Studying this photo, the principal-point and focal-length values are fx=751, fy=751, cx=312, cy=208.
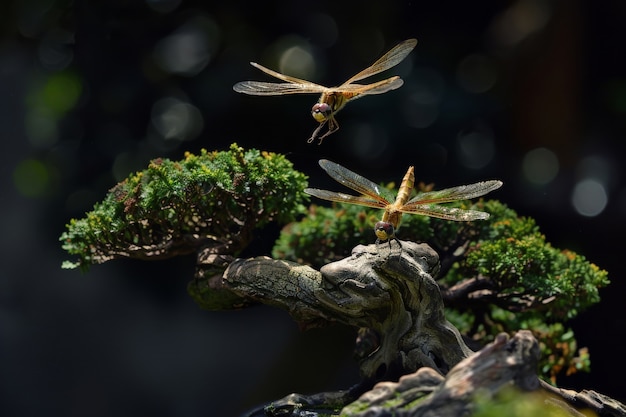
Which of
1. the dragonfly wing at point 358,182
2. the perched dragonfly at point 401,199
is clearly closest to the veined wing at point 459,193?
the perched dragonfly at point 401,199

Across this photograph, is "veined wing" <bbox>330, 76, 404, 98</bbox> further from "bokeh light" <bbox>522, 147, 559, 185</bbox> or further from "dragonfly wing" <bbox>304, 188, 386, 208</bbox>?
"bokeh light" <bbox>522, 147, 559, 185</bbox>

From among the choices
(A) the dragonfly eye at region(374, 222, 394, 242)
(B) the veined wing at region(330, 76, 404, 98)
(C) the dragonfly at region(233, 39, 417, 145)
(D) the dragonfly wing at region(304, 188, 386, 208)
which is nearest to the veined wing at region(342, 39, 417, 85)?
(C) the dragonfly at region(233, 39, 417, 145)

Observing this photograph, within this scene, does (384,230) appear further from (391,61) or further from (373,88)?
(391,61)

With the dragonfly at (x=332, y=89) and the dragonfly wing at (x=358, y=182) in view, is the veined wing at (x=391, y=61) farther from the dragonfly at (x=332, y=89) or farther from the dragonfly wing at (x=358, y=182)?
the dragonfly wing at (x=358, y=182)

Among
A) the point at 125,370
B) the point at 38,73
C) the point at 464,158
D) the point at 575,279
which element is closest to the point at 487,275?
the point at 575,279

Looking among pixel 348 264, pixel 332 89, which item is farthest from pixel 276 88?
pixel 348 264
